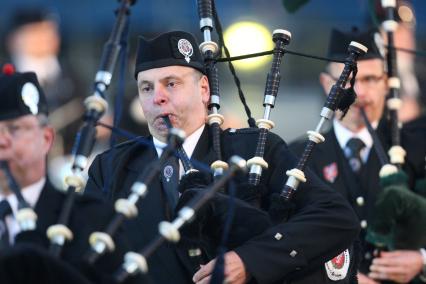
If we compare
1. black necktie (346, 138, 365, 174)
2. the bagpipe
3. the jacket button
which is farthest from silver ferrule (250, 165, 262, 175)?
black necktie (346, 138, 365, 174)

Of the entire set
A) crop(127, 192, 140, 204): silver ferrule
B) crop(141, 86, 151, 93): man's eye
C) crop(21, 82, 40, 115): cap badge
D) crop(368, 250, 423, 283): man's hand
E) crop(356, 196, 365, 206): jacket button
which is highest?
crop(21, 82, 40, 115): cap badge

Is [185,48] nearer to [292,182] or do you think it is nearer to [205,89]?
[205,89]

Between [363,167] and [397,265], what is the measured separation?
783mm

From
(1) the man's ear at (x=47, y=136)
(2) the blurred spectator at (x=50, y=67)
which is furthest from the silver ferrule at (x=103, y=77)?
(2) the blurred spectator at (x=50, y=67)

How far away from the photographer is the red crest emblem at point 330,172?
696cm

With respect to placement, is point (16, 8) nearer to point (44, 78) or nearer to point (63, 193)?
point (44, 78)

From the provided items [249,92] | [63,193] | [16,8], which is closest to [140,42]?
[63,193]

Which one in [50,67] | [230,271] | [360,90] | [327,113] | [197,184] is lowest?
[230,271]

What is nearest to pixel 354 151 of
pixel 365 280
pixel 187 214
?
pixel 365 280

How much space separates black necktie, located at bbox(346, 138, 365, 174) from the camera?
7070 mm

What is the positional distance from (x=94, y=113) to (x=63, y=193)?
13.3 inches

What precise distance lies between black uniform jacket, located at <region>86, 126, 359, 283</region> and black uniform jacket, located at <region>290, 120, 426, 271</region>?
1438mm

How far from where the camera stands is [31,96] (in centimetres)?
445

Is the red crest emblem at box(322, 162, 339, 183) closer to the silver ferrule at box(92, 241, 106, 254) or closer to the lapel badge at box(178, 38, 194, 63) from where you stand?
A: the lapel badge at box(178, 38, 194, 63)
